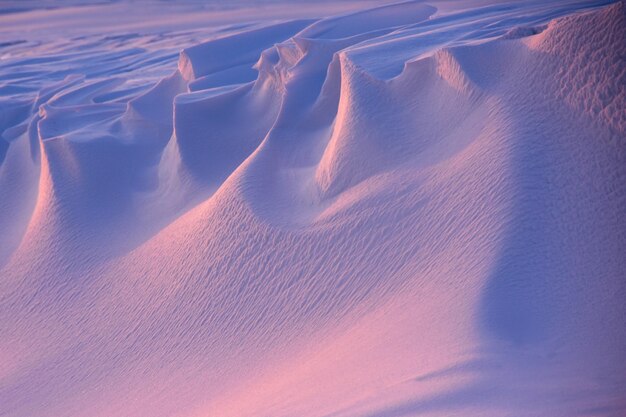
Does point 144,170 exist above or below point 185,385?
above


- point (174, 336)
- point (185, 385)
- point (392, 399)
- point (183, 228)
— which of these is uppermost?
point (183, 228)

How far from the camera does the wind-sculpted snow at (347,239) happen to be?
1545 mm

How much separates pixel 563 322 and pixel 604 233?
1.08ft

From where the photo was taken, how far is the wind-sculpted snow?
5.07 ft

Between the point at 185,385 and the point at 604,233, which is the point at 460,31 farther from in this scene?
the point at 185,385

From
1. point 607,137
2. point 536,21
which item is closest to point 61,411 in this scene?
point 607,137

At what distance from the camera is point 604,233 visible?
171 cm

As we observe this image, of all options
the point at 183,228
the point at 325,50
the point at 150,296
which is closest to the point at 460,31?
the point at 325,50

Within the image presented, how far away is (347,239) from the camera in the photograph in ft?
7.02

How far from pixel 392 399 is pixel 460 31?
7.45ft

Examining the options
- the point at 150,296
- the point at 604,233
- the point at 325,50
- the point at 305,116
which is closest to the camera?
the point at 604,233

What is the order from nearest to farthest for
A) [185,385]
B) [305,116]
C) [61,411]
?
[185,385] < [61,411] < [305,116]

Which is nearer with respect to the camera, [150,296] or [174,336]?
[174,336]

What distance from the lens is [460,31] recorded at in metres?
3.17
